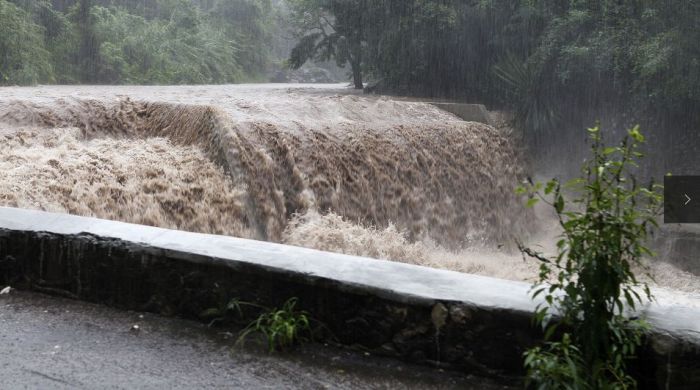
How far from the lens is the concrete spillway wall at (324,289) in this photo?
271 centimetres

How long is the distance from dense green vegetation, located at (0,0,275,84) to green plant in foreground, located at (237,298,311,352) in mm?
20612

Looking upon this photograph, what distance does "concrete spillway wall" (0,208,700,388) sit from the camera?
271cm

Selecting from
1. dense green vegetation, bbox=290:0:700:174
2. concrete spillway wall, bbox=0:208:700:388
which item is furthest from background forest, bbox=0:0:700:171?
concrete spillway wall, bbox=0:208:700:388

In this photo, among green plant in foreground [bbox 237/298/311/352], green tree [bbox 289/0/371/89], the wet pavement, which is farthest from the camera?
green tree [bbox 289/0/371/89]

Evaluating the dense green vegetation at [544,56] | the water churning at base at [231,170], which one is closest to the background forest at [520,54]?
the dense green vegetation at [544,56]

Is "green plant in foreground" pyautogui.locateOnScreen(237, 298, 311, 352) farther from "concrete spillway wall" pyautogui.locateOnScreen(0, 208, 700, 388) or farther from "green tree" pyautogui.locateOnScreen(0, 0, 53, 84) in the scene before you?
"green tree" pyautogui.locateOnScreen(0, 0, 53, 84)

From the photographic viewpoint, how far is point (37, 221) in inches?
152

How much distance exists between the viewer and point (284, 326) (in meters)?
3.10

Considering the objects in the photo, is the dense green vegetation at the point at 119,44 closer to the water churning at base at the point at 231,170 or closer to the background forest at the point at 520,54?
the background forest at the point at 520,54

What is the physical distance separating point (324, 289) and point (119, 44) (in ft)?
86.5

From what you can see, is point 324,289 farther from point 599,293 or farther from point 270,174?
point 270,174

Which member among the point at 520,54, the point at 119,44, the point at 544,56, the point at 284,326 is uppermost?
the point at 119,44

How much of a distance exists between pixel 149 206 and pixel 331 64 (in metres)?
39.8

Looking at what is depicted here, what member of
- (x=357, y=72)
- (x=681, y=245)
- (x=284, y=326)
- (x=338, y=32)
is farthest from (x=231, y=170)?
(x=357, y=72)
